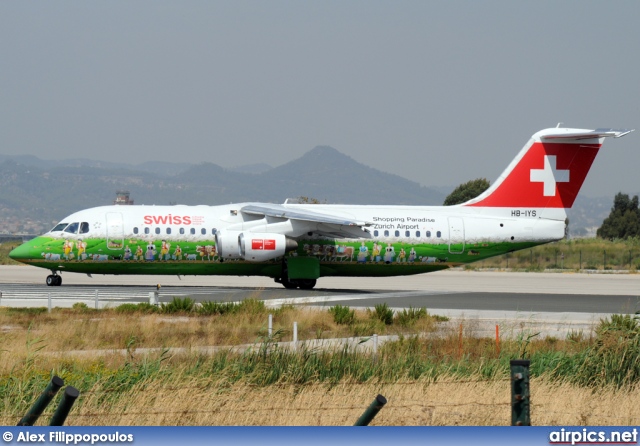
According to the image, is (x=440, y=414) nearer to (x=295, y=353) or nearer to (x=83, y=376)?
(x=295, y=353)

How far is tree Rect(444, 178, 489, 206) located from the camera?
141625mm

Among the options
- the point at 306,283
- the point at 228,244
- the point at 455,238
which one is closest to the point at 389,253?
the point at 455,238

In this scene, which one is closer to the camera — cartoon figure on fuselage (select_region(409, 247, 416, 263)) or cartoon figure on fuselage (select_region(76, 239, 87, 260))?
cartoon figure on fuselage (select_region(76, 239, 87, 260))

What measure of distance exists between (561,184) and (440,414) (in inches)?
1139

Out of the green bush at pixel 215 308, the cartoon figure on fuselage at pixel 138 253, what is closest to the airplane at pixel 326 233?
the cartoon figure on fuselage at pixel 138 253

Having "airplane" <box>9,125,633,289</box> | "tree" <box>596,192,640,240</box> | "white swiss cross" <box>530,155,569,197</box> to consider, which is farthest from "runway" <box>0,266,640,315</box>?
"tree" <box>596,192,640,240</box>

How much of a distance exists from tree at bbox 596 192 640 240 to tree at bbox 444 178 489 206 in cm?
1823

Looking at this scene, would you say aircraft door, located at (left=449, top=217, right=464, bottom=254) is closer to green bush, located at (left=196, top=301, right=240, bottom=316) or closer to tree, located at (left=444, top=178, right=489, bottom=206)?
green bush, located at (left=196, top=301, right=240, bottom=316)

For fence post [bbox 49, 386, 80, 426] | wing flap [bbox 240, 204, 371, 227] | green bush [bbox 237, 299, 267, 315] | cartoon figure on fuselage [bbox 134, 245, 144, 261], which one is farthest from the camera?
cartoon figure on fuselage [bbox 134, 245, 144, 261]

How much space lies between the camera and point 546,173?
128ft

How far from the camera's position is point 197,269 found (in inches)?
1425

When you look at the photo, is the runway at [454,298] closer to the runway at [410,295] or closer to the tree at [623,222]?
the runway at [410,295]

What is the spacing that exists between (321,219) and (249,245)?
9.18 feet

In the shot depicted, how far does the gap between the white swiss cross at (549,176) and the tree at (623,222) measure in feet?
290
